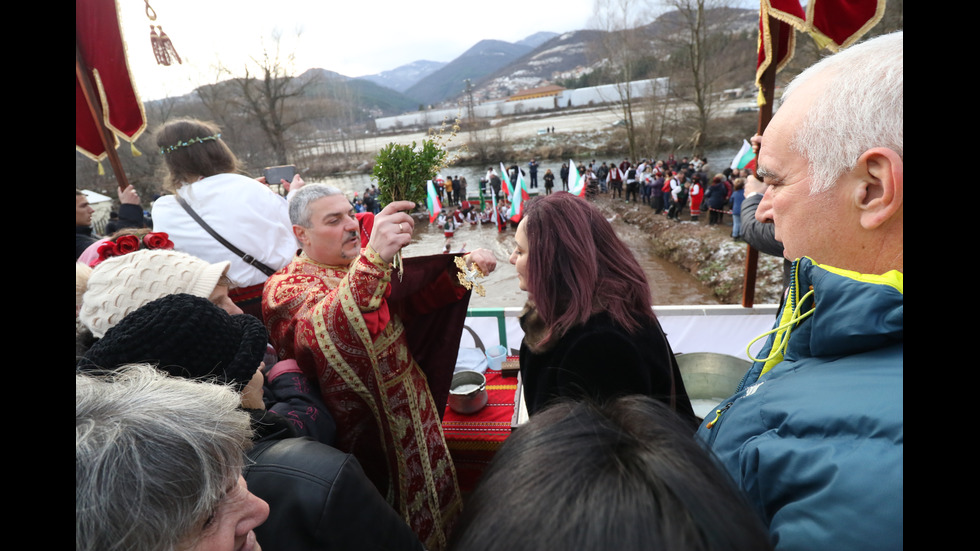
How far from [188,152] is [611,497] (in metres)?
3.19

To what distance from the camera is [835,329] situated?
37.3 inches

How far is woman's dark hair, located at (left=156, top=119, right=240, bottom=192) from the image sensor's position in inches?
108

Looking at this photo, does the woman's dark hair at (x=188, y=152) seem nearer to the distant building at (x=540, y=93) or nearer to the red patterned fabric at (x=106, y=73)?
the red patterned fabric at (x=106, y=73)

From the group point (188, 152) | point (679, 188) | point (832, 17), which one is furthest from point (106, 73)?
point (679, 188)

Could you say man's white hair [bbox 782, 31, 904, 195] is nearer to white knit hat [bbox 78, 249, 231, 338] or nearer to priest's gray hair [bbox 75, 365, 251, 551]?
priest's gray hair [bbox 75, 365, 251, 551]

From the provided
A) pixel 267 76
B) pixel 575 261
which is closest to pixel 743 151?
pixel 575 261

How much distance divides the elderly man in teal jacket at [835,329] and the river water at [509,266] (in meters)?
4.33

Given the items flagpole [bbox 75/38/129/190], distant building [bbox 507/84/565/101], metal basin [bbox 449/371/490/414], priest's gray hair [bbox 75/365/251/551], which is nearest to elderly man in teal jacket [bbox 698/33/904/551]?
priest's gray hair [bbox 75/365/251/551]

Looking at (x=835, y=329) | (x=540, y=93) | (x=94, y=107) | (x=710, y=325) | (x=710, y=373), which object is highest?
(x=540, y=93)

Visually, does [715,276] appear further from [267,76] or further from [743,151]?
[267,76]

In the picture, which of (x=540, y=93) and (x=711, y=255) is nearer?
(x=711, y=255)

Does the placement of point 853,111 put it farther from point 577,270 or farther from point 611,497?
point 577,270

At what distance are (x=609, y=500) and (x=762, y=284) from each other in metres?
11.1

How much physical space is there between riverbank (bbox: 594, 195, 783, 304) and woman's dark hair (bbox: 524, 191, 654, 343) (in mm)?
6639
